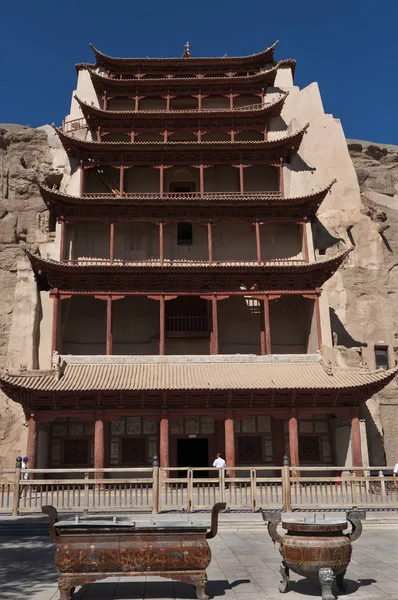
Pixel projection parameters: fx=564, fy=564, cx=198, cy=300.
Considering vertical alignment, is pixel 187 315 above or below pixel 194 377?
above

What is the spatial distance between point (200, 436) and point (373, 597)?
1805 centimetres

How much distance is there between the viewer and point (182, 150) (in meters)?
29.0

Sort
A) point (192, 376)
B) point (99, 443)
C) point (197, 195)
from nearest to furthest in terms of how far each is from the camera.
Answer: point (99, 443)
point (192, 376)
point (197, 195)

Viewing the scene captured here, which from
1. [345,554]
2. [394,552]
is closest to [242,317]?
[394,552]

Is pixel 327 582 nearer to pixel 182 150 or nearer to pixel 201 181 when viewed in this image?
pixel 201 181

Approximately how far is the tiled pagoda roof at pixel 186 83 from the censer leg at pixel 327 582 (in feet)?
101

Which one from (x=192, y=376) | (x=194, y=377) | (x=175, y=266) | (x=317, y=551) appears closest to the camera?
(x=317, y=551)

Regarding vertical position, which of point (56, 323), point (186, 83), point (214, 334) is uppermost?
point (186, 83)

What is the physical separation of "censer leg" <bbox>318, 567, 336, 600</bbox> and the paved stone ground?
0.35m

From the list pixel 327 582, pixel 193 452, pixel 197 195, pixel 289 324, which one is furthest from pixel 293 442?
pixel 327 582

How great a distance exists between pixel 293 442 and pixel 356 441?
2488mm

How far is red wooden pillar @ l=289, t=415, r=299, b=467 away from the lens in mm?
22031

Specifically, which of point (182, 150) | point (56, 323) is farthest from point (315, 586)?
point (182, 150)

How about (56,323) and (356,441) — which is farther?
(56,323)
